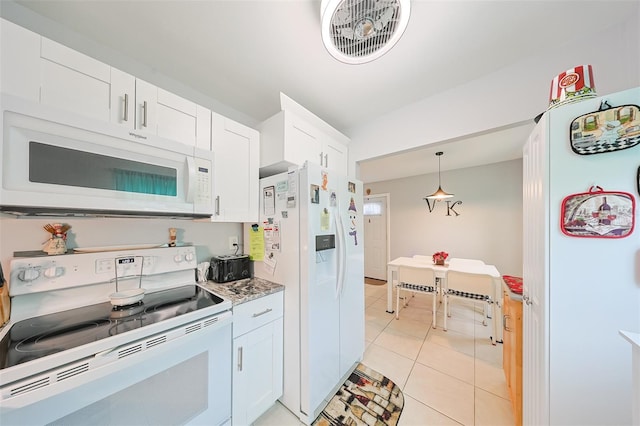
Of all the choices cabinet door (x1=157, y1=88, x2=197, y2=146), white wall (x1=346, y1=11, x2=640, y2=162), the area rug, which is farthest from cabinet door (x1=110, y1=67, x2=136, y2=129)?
the area rug

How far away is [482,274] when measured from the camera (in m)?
2.39

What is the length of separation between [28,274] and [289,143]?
1.57 metres

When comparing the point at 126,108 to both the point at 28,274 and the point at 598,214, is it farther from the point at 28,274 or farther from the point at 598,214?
the point at 598,214

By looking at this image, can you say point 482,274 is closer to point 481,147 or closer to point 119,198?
point 481,147

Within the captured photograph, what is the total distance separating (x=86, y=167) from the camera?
0.94 metres

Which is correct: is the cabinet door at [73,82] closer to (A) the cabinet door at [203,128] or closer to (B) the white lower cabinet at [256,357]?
(A) the cabinet door at [203,128]

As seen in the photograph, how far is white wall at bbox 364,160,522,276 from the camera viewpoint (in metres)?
3.60

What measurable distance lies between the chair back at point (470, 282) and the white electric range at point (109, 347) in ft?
8.61

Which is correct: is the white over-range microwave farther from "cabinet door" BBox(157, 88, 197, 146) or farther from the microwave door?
"cabinet door" BBox(157, 88, 197, 146)

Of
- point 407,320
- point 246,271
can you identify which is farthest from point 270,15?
point 407,320

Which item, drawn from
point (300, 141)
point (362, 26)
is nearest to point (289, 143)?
point (300, 141)

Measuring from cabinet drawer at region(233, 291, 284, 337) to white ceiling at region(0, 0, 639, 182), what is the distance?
164 centimetres

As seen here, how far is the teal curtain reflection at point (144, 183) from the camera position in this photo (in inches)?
40.3

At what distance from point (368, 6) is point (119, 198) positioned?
1.50 m
